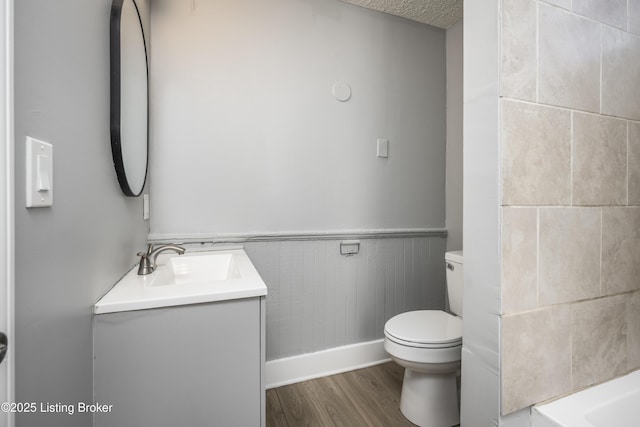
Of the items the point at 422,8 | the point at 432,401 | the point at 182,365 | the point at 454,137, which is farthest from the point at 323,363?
the point at 422,8

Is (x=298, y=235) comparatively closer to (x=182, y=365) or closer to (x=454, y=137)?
(x=182, y=365)

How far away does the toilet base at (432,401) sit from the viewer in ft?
4.59

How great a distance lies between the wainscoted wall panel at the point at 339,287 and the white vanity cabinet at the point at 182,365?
811mm

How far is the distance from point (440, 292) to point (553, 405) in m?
1.30

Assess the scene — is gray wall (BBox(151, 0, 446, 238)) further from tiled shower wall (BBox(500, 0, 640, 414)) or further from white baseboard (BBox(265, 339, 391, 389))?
tiled shower wall (BBox(500, 0, 640, 414))

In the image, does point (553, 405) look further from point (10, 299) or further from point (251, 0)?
point (251, 0)

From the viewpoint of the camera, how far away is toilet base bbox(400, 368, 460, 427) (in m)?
1.40

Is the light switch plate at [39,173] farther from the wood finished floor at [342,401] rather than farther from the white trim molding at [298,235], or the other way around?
the wood finished floor at [342,401]

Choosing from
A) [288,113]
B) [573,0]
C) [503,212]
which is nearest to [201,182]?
[288,113]

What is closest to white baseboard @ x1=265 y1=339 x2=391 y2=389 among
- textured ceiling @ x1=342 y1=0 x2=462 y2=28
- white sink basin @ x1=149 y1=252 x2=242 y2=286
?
white sink basin @ x1=149 y1=252 x2=242 y2=286

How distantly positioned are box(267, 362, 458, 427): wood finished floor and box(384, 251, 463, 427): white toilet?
0.11 metres

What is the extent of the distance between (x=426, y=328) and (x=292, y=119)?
1.40 meters

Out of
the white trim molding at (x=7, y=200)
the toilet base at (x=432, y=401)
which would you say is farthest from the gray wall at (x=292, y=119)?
the white trim molding at (x=7, y=200)

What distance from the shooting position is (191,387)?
0.87 meters
